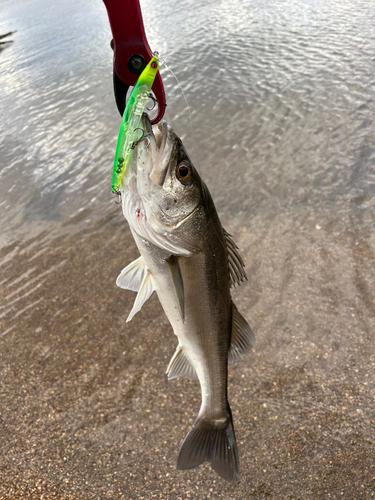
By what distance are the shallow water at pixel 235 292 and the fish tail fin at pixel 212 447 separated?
1023 millimetres

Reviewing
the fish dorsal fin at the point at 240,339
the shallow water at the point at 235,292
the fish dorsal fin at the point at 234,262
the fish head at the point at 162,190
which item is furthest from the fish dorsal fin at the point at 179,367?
the shallow water at the point at 235,292

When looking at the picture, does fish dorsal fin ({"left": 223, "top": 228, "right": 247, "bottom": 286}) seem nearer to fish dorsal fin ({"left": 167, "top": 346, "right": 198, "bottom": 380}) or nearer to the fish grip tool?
fish dorsal fin ({"left": 167, "top": 346, "right": 198, "bottom": 380})

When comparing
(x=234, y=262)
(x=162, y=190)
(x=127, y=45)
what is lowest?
(x=234, y=262)

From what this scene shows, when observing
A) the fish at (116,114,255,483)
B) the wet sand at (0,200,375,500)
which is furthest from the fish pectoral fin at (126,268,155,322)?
the wet sand at (0,200,375,500)

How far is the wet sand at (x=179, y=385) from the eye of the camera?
3529 mm

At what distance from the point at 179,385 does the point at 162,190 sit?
2.97m

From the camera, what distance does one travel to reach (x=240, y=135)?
883 cm

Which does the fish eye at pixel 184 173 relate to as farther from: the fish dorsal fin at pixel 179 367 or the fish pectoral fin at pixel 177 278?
the fish dorsal fin at pixel 179 367

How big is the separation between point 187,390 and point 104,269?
101 inches

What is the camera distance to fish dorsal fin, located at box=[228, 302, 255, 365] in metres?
2.64

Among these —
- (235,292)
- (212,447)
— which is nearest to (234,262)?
(212,447)

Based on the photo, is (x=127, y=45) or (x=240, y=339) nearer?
(x=127, y=45)

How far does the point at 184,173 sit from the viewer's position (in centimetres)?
202

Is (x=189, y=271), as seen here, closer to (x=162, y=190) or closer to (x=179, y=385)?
(x=162, y=190)
